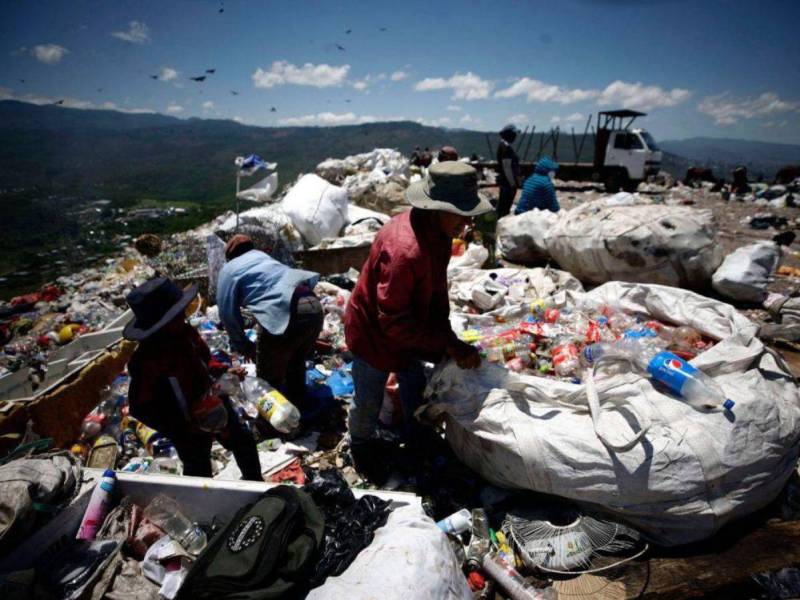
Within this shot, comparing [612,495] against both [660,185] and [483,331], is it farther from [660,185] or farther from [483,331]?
[660,185]

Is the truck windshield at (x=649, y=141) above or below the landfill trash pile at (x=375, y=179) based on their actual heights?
above

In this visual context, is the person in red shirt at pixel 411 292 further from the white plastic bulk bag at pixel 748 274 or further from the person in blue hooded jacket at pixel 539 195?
the person in blue hooded jacket at pixel 539 195

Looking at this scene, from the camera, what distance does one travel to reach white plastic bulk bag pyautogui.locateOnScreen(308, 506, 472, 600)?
1.17 metres

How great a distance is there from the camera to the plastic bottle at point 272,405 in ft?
8.26

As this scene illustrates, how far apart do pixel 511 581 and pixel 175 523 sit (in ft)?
4.77

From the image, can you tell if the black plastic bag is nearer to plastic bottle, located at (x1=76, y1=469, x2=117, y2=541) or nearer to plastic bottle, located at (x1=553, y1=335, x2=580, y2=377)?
plastic bottle, located at (x1=76, y1=469, x2=117, y2=541)

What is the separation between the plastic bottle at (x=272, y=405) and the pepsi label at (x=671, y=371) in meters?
2.08

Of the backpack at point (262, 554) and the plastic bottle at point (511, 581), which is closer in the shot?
the backpack at point (262, 554)

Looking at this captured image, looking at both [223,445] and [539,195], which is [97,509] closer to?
[223,445]

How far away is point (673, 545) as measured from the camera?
5.81 feet

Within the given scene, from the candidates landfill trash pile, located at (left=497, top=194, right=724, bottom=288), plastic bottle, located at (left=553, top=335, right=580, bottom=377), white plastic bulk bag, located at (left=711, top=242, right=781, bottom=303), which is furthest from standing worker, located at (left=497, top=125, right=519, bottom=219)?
plastic bottle, located at (left=553, top=335, right=580, bottom=377)

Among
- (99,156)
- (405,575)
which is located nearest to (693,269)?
(405,575)

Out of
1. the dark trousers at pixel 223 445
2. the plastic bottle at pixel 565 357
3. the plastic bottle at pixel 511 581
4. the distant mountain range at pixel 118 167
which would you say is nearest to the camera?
the plastic bottle at pixel 511 581

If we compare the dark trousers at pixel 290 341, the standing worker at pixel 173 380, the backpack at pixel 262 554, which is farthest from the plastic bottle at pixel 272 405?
the backpack at pixel 262 554
